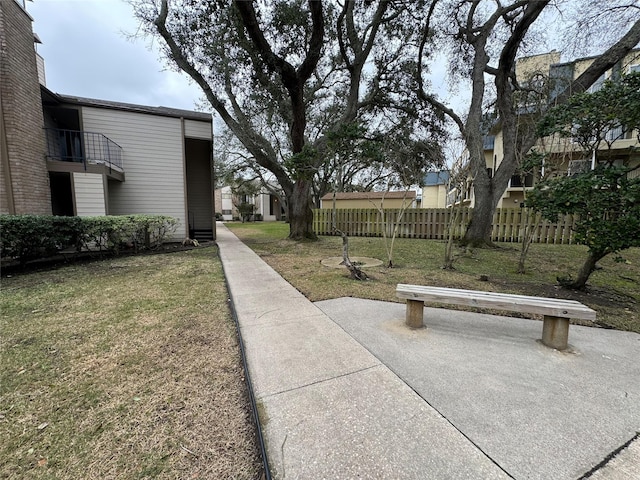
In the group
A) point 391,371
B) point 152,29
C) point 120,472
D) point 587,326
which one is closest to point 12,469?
point 120,472

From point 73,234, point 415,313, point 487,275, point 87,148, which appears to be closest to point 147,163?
point 87,148

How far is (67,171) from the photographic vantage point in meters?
7.65

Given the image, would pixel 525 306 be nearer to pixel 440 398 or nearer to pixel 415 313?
pixel 415 313

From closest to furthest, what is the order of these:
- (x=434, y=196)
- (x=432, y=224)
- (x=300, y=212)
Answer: (x=300, y=212) → (x=432, y=224) → (x=434, y=196)

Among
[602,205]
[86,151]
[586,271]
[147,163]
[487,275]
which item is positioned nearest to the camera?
[602,205]

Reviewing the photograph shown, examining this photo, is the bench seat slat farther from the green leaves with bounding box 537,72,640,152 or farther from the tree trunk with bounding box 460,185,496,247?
the tree trunk with bounding box 460,185,496,247

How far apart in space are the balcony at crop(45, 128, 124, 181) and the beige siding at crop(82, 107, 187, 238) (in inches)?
10.5

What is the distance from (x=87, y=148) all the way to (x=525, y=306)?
11.7 meters

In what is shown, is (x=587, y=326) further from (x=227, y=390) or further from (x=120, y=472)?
(x=120, y=472)

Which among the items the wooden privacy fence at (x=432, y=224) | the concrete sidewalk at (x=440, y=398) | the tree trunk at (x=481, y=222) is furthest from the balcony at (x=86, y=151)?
the tree trunk at (x=481, y=222)

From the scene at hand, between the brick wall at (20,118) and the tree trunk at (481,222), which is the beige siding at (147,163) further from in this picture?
→ the tree trunk at (481,222)

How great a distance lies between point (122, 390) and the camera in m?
2.00

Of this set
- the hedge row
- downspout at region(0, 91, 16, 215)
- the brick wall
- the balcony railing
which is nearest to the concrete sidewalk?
the hedge row

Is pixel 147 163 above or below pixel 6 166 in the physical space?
above
